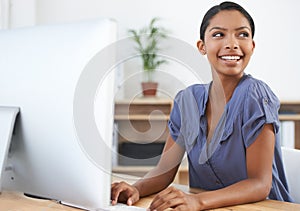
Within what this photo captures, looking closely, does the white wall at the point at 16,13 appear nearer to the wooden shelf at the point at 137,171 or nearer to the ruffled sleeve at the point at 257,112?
the wooden shelf at the point at 137,171

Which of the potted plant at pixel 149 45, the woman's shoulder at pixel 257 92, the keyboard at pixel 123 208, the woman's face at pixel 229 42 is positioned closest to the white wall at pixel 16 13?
the potted plant at pixel 149 45

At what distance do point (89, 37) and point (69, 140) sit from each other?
0.19 metres

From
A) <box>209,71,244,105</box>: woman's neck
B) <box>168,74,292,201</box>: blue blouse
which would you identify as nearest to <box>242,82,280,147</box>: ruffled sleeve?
<box>168,74,292,201</box>: blue blouse

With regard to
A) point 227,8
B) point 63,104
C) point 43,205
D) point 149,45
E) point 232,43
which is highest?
point 149,45

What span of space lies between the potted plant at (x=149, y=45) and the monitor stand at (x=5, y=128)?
240cm

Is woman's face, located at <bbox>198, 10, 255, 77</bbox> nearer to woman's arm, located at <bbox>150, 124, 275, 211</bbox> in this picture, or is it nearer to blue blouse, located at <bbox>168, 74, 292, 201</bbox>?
blue blouse, located at <bbox>168, 74, 292, 201</bbox>

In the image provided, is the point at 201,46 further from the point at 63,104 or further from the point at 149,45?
the point at 149,45

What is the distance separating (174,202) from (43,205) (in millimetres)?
294

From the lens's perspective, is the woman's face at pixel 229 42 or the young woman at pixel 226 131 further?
the woman's face at pixel 229 42

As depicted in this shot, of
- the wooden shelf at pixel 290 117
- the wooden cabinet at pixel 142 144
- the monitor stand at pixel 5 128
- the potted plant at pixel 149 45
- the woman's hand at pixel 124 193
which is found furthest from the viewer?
the potted plant at pixel 149 45

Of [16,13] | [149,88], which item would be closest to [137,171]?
[149,88]

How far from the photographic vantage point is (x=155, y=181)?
118 cm

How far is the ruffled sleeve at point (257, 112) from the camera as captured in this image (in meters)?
1.12

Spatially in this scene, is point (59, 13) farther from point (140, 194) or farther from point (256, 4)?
point (140, 194)
